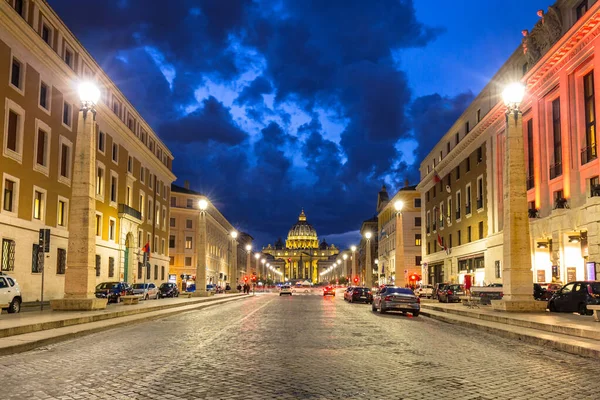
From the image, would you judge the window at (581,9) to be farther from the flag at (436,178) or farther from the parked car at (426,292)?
the flag at (436,178)

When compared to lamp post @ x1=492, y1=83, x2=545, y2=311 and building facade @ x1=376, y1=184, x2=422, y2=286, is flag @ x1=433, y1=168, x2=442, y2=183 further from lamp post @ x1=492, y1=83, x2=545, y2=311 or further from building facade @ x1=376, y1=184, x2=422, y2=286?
lamp post @ x1=492, y1=83, x2=545, y2=311

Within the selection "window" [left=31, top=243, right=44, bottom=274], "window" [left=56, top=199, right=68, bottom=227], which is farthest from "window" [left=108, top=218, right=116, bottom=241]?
"window" [left=31, top=243, right=44, bottom=274]

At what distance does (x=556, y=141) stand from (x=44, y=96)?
3139 centimetres

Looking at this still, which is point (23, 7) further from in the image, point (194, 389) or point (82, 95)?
point (194, 389)

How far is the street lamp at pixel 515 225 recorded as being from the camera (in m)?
25.0

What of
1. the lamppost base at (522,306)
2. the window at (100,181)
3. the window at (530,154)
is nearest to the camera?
the lamppost base at (522,306)

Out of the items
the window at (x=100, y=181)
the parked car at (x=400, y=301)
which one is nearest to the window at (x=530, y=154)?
the parked car at (x=400, y=301)

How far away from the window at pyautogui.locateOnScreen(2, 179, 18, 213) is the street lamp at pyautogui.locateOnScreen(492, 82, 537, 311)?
83.2 feet

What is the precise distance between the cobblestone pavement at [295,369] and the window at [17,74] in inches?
852

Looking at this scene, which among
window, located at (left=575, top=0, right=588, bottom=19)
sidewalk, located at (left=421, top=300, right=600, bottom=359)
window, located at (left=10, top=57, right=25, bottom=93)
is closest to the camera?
sidewalk, located at (left=421, top=300, right=600, bottom=359)

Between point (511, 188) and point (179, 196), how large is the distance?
74434 millimetres

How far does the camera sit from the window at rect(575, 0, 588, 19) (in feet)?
104

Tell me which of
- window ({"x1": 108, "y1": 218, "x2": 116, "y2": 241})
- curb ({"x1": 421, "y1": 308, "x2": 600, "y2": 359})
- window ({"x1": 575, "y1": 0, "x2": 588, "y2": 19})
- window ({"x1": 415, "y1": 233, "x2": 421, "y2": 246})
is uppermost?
window ({"x1": 575, "y1": 0, "x2": 588, "y2": 19})

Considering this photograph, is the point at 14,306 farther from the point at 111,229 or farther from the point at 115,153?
the point at 115,153
